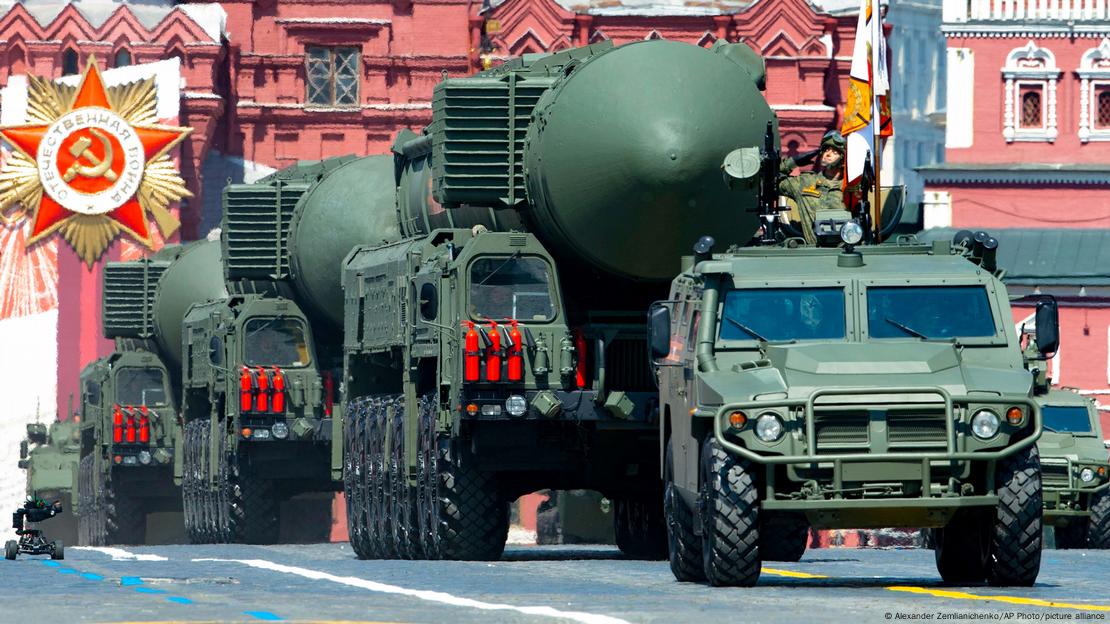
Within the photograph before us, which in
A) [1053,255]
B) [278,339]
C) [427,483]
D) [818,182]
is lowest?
[427,483]

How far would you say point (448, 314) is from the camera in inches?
1032

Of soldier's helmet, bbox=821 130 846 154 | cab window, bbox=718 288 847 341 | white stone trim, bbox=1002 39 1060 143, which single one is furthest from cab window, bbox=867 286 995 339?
white stone trim, bbox=1002 39 1060 143

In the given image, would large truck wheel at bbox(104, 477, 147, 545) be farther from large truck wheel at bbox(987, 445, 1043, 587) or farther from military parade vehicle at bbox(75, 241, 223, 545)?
large truck wheel at bbox(987, 445, 1043, 587)

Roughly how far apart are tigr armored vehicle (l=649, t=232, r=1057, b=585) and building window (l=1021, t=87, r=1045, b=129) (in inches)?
2141

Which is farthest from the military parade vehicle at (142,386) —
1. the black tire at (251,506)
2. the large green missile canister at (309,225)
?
the large green missile canister at (309,225)

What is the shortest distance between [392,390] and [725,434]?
15002 mm

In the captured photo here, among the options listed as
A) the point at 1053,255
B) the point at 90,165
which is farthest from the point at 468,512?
the point at 90,165

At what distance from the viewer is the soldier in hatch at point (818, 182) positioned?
77.0 feet

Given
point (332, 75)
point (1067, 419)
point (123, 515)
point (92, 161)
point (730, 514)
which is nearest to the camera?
point (730, 514)

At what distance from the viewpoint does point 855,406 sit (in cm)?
1717

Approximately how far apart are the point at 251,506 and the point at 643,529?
11507 mm

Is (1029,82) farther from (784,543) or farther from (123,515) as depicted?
(784,543)

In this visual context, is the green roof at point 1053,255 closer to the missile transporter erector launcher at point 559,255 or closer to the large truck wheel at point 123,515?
the large truck wheel at point 123,515

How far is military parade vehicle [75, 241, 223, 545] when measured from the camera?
47.4 meters
